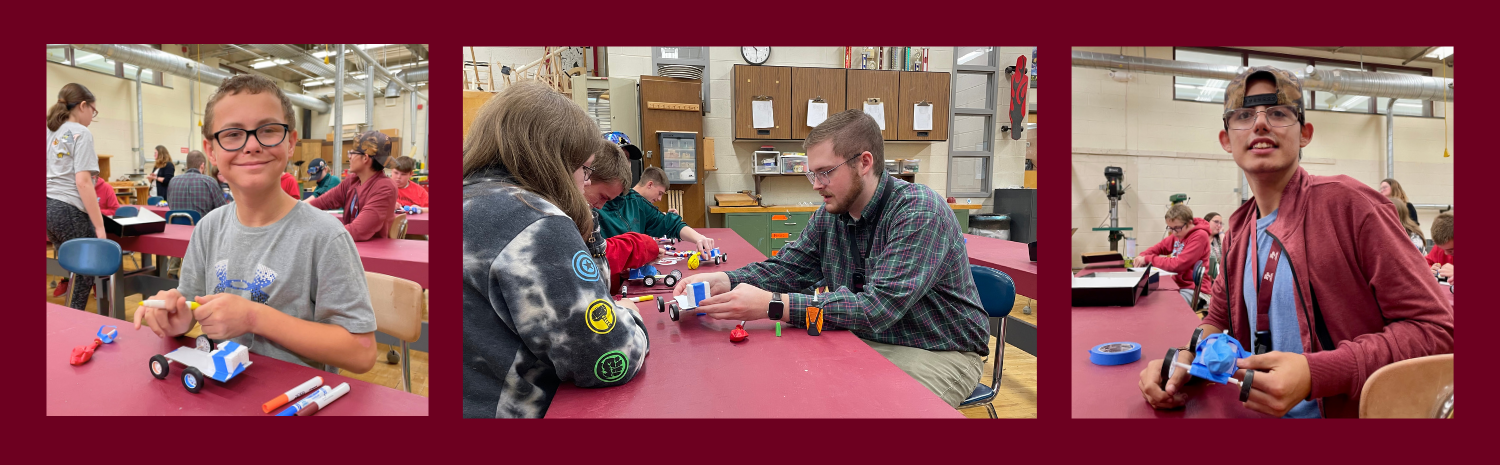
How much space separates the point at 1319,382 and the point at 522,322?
105cm

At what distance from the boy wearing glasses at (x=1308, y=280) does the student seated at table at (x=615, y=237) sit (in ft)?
3.93

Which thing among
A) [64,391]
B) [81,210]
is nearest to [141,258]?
[81,210]

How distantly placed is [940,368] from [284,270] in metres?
1.47

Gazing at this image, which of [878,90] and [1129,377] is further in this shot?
[878,90]

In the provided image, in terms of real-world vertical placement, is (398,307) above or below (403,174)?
below

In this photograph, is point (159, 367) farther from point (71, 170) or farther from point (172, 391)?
point (71, 170)

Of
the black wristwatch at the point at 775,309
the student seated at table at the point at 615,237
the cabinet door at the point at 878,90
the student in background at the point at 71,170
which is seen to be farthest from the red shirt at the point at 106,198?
the cabinet door at the point at 878,90

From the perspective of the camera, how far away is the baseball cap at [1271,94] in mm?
763

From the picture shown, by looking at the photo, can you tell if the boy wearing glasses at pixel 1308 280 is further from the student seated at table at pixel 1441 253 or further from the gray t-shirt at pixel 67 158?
the gray t-shirt at pixel 67 158

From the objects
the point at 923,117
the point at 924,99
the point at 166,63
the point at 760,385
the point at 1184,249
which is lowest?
the point at 760,385

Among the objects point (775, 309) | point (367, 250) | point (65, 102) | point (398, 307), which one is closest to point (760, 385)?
point (775, 309)

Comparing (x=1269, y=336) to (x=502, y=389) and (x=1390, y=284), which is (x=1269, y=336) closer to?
(x=1390, y=284)

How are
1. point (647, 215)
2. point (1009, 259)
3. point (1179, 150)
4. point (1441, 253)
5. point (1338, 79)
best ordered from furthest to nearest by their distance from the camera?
point (647, 215) → point (1009, 259) → point (1179, 150) → point (1441, 253) → point (1338, 79)

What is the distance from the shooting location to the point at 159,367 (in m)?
0.88
